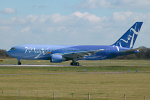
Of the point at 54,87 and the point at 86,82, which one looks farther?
the point at 86,82

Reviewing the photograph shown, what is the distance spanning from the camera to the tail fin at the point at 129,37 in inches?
3666

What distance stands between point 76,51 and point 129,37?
1465 cm

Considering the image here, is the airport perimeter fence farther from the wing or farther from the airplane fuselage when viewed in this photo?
the wing

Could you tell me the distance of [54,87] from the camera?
1866 inches

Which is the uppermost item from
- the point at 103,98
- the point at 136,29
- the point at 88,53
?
the point at 136,29

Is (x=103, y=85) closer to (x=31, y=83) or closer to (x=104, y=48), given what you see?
(x=31, y=83)

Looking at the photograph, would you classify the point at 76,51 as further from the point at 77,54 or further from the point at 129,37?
the point at 129,37

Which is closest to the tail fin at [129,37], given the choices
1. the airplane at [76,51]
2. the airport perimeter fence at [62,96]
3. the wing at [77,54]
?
the airplane at [76,51]

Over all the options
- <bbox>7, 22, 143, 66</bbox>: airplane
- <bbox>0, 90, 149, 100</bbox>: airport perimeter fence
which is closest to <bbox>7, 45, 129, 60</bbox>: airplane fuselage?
<bbox>7, 22, 143, 66</bbox>: airplane

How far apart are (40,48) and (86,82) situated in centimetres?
3718

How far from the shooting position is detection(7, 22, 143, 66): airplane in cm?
8812

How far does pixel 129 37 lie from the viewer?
306 feet

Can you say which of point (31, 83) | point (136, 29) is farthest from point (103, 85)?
point (136, 29)

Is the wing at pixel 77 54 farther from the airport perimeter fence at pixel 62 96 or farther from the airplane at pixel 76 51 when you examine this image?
the airport perimeter fence at pixel 62 96
